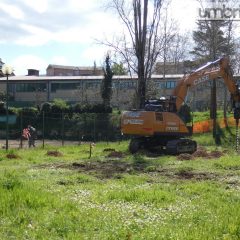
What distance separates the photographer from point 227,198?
9.89 metres

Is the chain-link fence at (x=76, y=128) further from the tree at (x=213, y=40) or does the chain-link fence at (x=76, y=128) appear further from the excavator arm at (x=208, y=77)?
the excavator arm at (x=208, y=77)

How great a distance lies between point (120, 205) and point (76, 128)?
35.0m

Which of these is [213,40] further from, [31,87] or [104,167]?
[31,87]

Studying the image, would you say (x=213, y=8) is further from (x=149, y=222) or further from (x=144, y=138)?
(x=149, y=222)

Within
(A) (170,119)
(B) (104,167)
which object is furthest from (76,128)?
(B) (104,167)

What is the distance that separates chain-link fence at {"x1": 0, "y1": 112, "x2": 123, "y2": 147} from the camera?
1663 inches

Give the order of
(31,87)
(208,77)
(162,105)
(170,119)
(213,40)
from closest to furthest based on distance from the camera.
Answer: (170,119)
(162,105)
(208,77)
(213,40)
(31,87)

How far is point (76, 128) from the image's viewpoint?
1724 inches

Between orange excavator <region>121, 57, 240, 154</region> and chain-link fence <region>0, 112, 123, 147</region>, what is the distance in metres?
16.3

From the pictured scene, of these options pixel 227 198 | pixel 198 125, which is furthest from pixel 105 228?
pixel 198 125

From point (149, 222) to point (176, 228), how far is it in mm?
553

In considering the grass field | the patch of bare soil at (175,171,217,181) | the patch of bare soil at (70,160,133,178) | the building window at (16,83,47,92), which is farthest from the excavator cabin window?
the building window at (16,83,47,92)

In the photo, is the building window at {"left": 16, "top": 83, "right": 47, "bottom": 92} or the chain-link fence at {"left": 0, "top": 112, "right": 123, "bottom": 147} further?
the building window at {"left": 16, "top": 83, "right": 47, "bottom": 92}

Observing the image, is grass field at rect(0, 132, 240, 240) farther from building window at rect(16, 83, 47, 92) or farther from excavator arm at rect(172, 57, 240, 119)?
building window at rect(16, 83, 47, 92)
